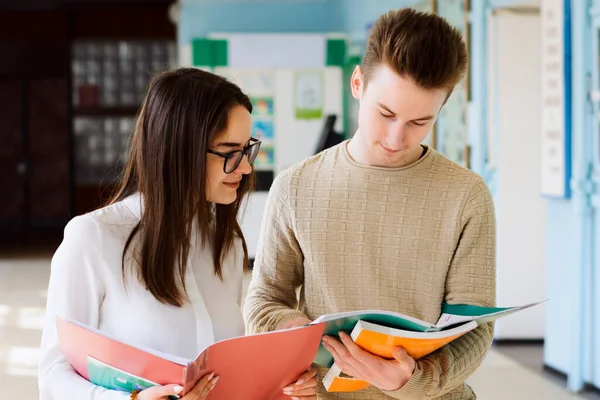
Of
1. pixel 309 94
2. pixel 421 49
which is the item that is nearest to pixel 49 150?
pixel 309 94

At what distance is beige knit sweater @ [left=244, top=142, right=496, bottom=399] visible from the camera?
1.82 m

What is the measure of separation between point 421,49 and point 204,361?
2.39ft

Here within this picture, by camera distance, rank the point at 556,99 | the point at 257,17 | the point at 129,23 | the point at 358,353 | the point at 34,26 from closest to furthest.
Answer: the point at 358,353 < the point at 556,99 < the point at 257,17 < the point at 129,23 < the point at 34,26

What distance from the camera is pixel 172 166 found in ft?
5.79

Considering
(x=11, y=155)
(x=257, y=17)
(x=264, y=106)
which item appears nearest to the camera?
(x=264, y=106)

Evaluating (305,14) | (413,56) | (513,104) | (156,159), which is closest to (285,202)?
(156,159)

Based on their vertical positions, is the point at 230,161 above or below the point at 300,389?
above

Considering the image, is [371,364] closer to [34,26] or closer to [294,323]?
[294,323]

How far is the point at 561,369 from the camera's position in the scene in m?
5.56

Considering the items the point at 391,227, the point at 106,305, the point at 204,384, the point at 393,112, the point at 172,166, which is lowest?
the point at 204,384

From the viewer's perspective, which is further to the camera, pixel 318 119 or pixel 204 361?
pixel 318 119

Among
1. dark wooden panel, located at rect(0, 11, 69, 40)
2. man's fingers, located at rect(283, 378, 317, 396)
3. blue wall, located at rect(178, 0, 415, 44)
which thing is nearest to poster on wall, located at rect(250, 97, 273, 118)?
blue wall, located at rect(178, 0, 415, 44)

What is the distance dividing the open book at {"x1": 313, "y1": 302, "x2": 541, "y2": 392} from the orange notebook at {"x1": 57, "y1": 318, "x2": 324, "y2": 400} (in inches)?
2.4

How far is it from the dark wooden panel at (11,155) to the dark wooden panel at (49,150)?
21cm
